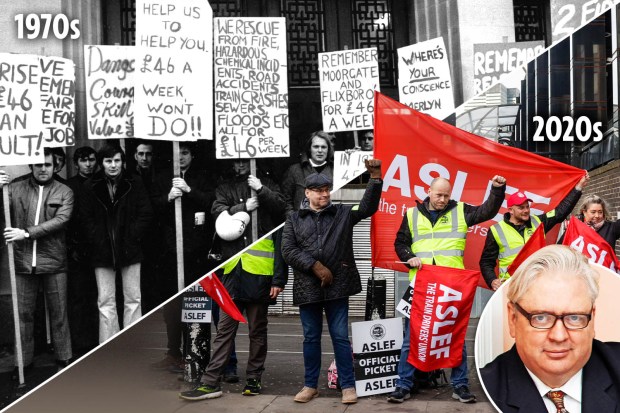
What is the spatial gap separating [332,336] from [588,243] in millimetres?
1246

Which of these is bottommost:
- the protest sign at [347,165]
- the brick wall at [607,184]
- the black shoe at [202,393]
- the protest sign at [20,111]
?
the black shoe at [202,393]

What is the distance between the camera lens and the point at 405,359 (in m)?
3.64

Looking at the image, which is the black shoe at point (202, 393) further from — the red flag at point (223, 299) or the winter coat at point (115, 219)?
the winter coat at point (115, 219)

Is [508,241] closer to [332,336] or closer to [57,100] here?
[332,336]

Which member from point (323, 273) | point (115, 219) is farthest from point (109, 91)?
point (323, 273)

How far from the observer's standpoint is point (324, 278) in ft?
11.6

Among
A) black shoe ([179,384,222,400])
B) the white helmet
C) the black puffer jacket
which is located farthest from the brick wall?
black shoe ([179,384,222,400])

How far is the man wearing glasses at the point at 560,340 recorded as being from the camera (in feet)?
6.94

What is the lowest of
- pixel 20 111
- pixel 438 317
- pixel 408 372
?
pixel 408 372

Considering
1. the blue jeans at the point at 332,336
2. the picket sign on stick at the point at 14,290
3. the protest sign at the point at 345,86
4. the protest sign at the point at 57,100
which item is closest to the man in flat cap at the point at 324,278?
the blue jeans at the point at 332,336

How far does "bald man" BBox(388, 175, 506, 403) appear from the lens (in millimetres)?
3273

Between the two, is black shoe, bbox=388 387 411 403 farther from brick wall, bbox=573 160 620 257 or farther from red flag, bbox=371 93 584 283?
brick wall, bbox=573 160 620 257

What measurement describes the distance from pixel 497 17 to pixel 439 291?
1.24 meters

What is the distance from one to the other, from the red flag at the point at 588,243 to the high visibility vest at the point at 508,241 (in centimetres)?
16
